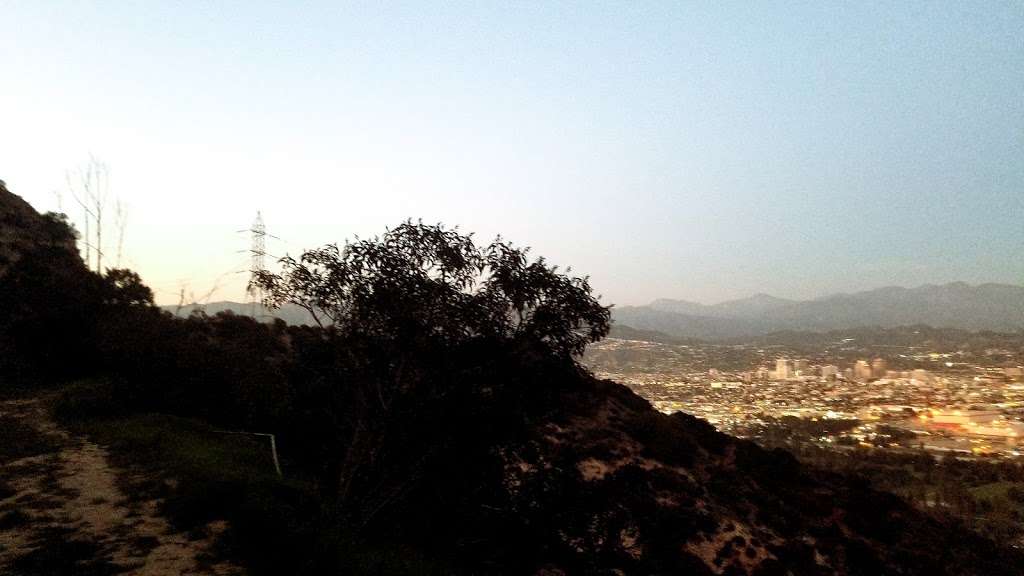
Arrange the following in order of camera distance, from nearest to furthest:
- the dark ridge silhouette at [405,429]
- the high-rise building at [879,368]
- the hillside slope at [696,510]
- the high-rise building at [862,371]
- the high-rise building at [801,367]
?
the dark ridge silhouette at [405,429] → the hillside slope at [696,510] → the high-rise building at [862,371] → the high-rise building at [879,368] → the high-rise building at [801,367]

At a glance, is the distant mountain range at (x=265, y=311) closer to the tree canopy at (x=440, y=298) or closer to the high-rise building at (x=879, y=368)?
the tree canopy at (x=440, y=298)

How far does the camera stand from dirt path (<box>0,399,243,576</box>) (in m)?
8.71

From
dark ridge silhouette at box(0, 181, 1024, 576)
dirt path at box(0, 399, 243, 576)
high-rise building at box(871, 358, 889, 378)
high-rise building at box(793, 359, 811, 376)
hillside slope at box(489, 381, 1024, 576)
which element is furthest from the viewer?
high-rise building at box(793, 359, 811, 376)

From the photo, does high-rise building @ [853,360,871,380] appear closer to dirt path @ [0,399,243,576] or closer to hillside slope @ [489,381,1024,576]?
hillside slope @ [489,381,1024,576]

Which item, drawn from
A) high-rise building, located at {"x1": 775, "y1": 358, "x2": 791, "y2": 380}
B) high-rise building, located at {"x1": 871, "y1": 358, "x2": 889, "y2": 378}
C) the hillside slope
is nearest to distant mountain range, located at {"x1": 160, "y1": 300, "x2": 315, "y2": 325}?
the hillside slope

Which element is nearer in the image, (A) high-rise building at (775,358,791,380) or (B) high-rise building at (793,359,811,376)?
(A) high-rise building at (775,358,791,380)

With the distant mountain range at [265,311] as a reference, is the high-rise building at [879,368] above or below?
below

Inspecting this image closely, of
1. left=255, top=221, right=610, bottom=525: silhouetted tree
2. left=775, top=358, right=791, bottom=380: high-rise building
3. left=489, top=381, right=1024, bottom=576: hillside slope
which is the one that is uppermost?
left=255, top=221, right=610, bottom=525: silhouetted tree

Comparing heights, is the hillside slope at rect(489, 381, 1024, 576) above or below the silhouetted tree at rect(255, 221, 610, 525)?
below

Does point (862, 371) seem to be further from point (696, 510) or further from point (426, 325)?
Answer: point (426, 325)

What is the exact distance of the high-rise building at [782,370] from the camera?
13862 centimetres

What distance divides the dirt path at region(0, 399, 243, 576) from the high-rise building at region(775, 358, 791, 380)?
5833 inches

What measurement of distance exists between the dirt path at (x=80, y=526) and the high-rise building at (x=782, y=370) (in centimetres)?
14817

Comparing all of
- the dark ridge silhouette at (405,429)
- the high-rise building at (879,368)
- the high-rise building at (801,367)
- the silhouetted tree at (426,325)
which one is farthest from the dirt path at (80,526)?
the high-rise building at (879,368)
